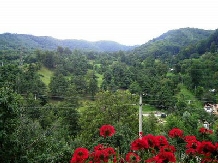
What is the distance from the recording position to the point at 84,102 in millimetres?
30531

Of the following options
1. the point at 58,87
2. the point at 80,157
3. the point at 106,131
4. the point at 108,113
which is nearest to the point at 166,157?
the point at 80,157

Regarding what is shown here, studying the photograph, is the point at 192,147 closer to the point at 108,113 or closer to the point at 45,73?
the point at 108,113

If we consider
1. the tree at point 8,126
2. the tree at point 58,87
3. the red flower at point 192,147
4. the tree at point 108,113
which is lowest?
the tree at point 58,87

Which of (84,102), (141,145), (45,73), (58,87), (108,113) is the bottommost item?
(58,87)

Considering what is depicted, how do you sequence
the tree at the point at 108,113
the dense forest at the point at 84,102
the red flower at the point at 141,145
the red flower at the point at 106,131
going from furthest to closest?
the tree at the point at 108,113
the dense forest at the point at 84,102
the red flower at the point at 106,131
the red flower at the point at 141,145

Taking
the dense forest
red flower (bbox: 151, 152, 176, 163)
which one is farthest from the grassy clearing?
red flower (bbox: 151, 152, 176, 163)

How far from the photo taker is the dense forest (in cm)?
621

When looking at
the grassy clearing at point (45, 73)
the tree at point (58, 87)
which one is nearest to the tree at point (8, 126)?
the tree at point (58, 87)

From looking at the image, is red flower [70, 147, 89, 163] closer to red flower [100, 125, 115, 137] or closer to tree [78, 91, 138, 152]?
red flower [100, 125, 115, 137]

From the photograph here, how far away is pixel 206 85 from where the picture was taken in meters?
62.0

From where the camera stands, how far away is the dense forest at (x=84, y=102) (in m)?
6.21

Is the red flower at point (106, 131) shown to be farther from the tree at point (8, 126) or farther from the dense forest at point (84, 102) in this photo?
the tree at point (8, 126)

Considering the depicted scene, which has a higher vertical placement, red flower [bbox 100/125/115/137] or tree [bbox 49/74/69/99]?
red flower [bbox 100/125/115/137]

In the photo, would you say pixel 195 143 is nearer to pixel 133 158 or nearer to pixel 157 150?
pixel 157 150
